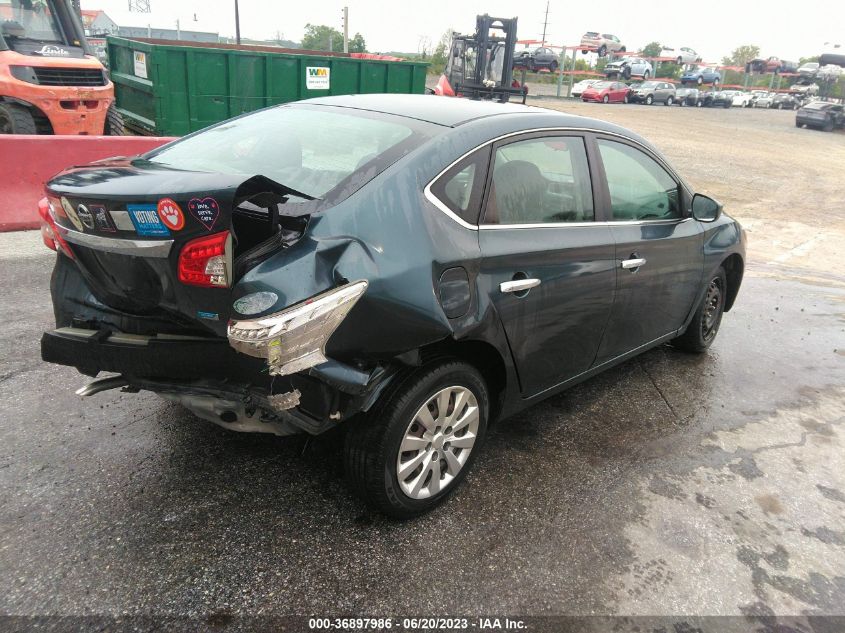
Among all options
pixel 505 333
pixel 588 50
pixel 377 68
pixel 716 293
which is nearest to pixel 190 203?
pixel 505 333

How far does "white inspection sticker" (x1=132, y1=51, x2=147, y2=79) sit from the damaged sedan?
8.45 m

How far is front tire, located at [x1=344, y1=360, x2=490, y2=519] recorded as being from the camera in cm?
259

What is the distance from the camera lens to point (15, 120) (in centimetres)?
948

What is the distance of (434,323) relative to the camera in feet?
8.30

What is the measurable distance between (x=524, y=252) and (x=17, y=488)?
8.05 ft

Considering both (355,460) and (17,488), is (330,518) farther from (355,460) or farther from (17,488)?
(17,488)

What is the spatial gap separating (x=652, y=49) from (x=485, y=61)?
70915mm

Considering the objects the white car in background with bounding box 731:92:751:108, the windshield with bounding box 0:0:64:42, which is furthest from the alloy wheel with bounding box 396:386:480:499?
the white car in background with bounding box 731:92:751:108

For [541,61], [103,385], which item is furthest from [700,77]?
[103,385]

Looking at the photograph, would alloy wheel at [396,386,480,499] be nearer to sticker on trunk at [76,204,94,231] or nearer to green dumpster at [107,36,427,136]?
sticker on trunk at [76,204,94,231]

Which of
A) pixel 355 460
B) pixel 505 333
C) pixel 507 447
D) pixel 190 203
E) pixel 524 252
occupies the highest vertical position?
pixel 190 203

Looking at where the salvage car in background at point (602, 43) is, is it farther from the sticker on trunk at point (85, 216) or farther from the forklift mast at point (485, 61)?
the sticker on trunk at point (85, 216)

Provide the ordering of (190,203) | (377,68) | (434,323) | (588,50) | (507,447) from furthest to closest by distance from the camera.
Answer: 1. (588,50)
2. (377,68)
3. (507,447)
4. (434,323)
5. (190,203)

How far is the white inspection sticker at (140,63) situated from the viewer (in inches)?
420
